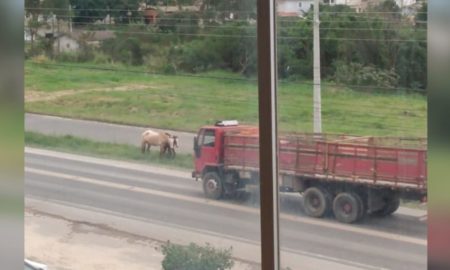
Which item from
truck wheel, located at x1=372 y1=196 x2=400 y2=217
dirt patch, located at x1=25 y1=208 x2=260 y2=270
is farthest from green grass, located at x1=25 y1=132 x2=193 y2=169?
truck wheel, located at x1=372 y1=196 x2=400 y2=217

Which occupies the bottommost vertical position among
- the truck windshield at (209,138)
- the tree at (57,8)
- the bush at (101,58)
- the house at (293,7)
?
the truck windshield at (209,138)

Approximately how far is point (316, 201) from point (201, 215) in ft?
1.37

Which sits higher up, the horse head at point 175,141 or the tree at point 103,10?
the tree at point 103,10

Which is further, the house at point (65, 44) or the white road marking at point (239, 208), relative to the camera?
the house at point (65, 44)

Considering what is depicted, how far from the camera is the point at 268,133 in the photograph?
101 inches

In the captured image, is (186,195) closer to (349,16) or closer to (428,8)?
(349,16)

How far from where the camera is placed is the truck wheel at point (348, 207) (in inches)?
96.3

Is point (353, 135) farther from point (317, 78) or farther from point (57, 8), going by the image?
point (57, 8)

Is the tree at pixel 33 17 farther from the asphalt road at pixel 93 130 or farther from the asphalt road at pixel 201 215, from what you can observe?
the asphalt road at pixel 201 215

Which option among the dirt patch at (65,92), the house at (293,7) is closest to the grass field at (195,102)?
the dirt patch at (65,92)

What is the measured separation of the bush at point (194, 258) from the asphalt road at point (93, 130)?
34 centimetres

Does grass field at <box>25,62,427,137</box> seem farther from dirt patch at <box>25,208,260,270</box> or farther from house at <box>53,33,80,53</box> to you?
dirt patch at <box>25,208,260,270</box>

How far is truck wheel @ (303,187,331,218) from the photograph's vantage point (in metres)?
2.51

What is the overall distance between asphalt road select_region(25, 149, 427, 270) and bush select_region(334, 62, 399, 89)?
0.40 metres
